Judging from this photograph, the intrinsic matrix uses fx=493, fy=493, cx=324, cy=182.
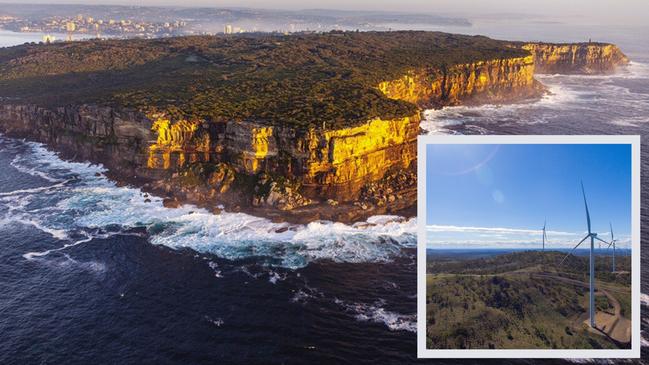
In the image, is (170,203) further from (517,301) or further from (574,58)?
(574,58)

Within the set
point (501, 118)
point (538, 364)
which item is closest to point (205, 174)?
point (538, 364)

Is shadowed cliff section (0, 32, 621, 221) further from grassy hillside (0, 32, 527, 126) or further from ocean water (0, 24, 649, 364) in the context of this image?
ocean water (0, 24, 649, 364)

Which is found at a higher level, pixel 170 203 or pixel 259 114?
pixel 259 114

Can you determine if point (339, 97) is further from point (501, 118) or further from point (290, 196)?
point (501, 118)

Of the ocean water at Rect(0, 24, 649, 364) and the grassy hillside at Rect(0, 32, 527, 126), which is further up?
the grassy hillside at Rect(0, 32, 527, 126)

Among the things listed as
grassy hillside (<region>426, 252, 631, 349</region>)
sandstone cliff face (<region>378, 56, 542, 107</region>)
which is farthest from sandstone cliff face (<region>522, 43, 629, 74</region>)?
grassy hillside (<region>426, 252, 631, 349</region>)

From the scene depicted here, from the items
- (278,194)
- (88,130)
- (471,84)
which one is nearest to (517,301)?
(278,194)
